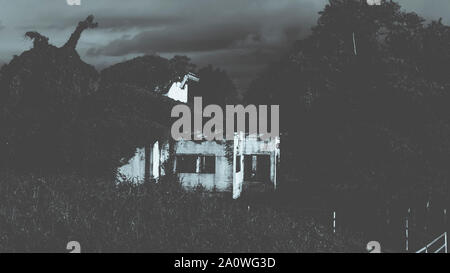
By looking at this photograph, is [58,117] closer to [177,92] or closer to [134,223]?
[134,223]

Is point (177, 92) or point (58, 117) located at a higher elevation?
point (177, 92)

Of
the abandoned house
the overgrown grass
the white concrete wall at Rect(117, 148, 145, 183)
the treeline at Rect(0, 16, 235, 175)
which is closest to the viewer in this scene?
the overgrown grass

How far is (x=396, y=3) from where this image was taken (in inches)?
1025

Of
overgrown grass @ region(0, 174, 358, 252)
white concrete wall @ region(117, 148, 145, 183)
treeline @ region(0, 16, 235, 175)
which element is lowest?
overgrown grass @ region(0, 174, 358, 252)

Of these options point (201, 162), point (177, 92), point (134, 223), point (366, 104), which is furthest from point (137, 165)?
point (134, 223)

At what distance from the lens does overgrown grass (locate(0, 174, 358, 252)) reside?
1168 centimetres

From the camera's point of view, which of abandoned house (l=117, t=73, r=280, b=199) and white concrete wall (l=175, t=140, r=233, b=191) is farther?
white concrete wall (l=175, t=140, r=233, b=191)

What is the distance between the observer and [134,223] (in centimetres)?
1252

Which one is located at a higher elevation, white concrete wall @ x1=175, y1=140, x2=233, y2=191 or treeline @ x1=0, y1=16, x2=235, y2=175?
treeline @ x1=0, y1=16, x2=235, y2=175

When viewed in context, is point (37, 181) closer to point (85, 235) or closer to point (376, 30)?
point (85, 235)

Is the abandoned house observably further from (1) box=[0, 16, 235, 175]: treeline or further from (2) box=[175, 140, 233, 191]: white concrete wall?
(1) box=[0, 16, 235, 175]: treeline

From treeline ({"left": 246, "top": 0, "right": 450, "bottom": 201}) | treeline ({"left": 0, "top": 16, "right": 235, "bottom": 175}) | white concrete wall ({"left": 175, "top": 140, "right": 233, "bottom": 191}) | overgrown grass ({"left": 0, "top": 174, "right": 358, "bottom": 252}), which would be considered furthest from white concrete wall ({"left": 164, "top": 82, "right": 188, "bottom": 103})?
overgrown grass ({"left": 0, "top": 174, "right": 358, "bottom": 252})

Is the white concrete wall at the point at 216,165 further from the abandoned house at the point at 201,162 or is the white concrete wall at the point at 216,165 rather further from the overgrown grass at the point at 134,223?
the overgrown grass at the point at 134,223

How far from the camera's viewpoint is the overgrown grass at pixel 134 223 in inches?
460
